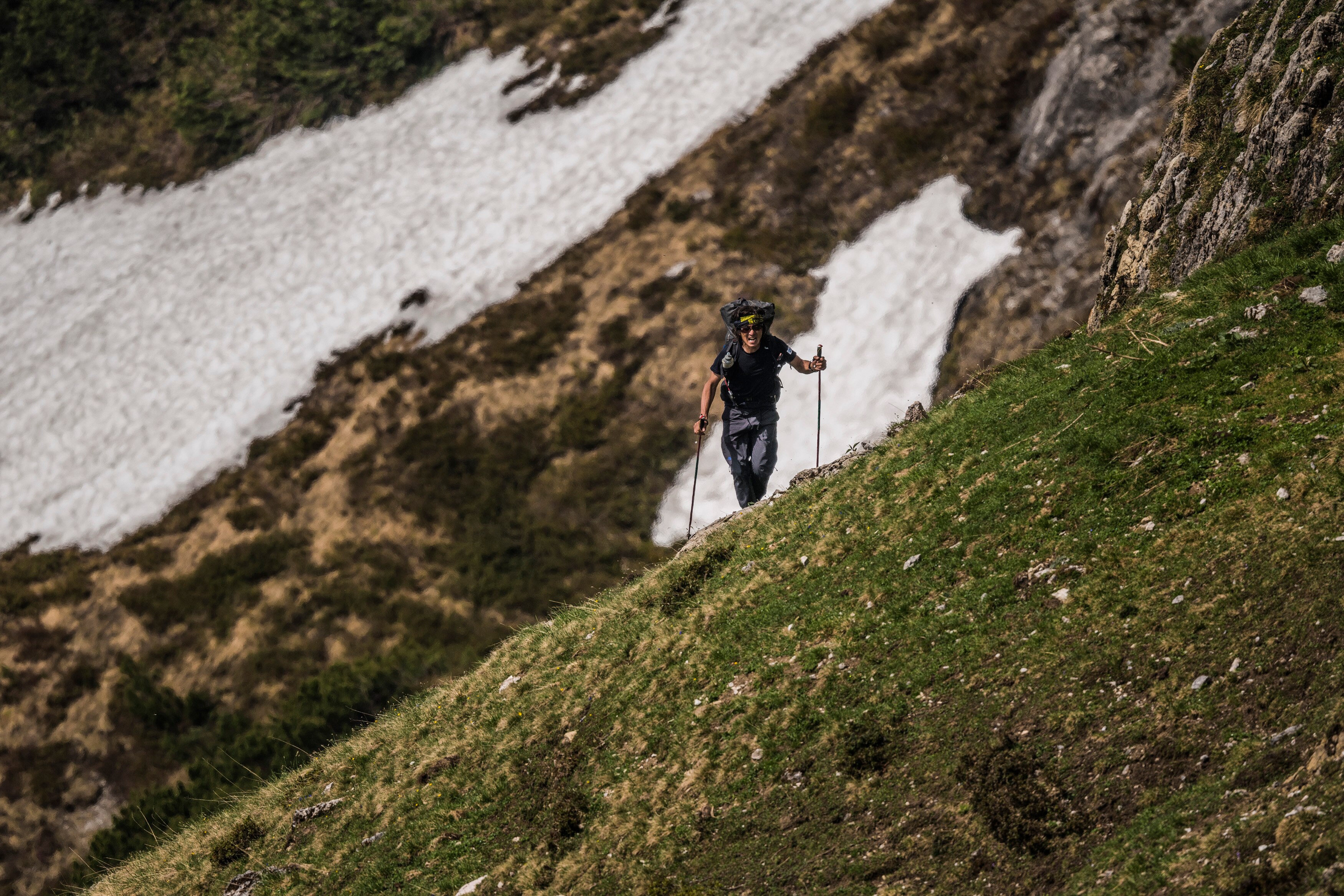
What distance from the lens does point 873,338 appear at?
1120 inches

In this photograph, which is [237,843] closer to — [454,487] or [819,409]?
[819,409]

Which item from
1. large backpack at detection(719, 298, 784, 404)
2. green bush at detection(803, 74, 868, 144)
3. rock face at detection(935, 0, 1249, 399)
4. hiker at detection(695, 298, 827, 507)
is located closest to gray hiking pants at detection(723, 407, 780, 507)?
hiker at detection(695, 298, 827, 507)

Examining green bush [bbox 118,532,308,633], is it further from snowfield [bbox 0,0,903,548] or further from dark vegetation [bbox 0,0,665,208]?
dark vegetation [bbox 0,0,665,208]

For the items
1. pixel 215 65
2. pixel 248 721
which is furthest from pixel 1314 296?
pixel 215 65

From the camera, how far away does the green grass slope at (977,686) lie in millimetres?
7281

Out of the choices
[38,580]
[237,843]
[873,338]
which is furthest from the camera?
[38,580]

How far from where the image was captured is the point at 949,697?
9.34m

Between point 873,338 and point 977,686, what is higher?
point 977,686

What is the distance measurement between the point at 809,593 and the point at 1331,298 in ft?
21.1

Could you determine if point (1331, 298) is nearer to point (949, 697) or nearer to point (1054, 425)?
point (1054, 425)

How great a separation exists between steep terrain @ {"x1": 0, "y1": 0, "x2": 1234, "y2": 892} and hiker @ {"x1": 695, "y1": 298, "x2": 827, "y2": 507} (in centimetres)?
1003

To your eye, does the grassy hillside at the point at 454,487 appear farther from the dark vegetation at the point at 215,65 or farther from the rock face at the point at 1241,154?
the rock face at the point at 1241,154

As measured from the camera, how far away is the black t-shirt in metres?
17.0

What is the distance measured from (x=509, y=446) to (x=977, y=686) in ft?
76.8
